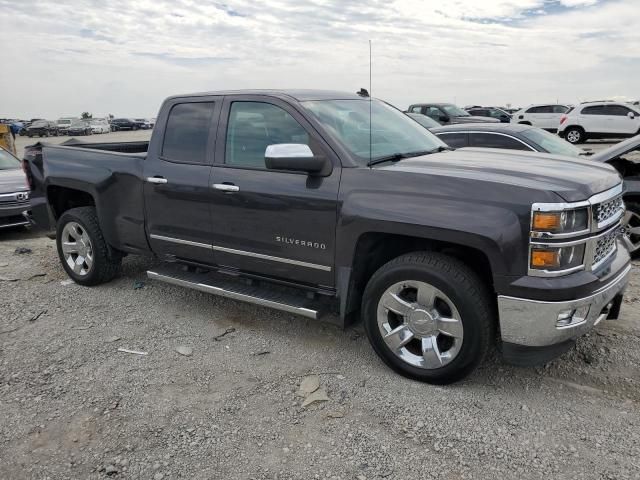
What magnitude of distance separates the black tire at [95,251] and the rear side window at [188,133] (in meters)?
1.28

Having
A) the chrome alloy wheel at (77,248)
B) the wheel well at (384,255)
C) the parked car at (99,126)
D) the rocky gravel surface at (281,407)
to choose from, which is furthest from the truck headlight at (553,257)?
the parked car at (99,126)

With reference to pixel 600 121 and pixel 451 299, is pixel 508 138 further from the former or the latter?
pixel 600 121

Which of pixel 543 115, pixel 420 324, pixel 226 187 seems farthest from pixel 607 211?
pixel 543 115

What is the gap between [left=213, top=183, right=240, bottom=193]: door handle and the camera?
400 cm

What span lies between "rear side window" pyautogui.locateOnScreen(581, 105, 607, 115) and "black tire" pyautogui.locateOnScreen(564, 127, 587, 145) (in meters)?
0.67

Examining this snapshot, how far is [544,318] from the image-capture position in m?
2.96

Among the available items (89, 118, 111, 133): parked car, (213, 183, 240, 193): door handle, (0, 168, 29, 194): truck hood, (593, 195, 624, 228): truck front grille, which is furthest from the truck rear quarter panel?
(89, 118, 111, 133): parked car

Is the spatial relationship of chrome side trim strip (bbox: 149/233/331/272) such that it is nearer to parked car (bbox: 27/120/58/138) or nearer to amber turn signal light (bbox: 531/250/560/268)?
amber turn signal light (bbox: 531/250/560/268)

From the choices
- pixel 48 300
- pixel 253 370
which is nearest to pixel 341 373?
pixel 253 370

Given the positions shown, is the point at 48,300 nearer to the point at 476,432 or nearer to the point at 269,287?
the point at 269,287

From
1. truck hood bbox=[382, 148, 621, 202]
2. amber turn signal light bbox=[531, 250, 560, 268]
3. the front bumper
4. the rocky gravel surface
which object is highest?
truck hood bbox=[382, 148, 621, 202]

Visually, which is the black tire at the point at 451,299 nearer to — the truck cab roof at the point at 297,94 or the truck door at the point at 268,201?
the truck door at the point at 268,201

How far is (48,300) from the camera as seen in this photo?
5.18 metres

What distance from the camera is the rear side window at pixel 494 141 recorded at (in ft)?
23.1
